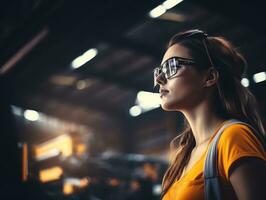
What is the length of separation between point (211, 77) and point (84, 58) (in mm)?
8880

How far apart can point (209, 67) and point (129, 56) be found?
8.82 meters

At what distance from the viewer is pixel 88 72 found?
11.1m

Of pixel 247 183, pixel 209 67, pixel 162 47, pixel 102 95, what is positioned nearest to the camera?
pixel 247 183

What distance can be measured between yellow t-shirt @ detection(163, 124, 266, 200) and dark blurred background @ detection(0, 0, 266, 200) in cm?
210

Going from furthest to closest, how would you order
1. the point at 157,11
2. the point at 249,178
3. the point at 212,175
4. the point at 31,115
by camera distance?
the point at 31,115, the point at 157,11, the point at 212,175, the point at 249,178

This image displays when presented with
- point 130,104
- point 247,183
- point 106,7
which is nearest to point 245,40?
point 106,7

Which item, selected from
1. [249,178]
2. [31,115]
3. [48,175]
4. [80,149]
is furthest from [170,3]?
[31,115]

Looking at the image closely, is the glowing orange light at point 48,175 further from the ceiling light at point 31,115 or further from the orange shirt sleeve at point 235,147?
the ceiling light at point 31,115

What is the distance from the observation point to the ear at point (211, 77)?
5.65 ft

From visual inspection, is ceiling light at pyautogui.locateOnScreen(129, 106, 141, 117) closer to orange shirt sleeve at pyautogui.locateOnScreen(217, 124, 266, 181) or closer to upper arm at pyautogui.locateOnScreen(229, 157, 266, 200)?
orange shirt sleeve at pyautogui.locateOnScreen(217, 124, 266, 181)

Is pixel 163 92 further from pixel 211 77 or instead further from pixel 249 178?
pixel 249 178

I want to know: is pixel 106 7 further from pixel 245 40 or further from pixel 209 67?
pixel 209 67

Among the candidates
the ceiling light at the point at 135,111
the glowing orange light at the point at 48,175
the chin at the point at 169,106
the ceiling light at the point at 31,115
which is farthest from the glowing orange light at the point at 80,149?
the chin at the point at 169,106

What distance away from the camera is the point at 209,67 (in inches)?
68.9
